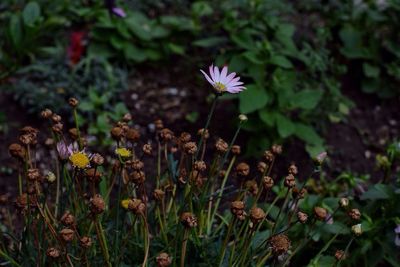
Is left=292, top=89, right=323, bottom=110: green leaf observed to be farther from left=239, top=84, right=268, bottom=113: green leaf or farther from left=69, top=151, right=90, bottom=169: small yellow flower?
left=69, top=151, right=90, bottom=169: small yellow flower

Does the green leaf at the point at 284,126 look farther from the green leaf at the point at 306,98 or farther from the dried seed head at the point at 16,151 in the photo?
the dried seed head at the point at 16,151

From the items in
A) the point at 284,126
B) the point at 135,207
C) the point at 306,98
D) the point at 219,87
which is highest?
the point at 219,87

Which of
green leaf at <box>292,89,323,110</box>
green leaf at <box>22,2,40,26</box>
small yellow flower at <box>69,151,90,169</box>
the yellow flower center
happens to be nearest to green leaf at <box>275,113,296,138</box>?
green leaf at <box>292,89,323,110</box>

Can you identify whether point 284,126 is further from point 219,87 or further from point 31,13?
point 31,13

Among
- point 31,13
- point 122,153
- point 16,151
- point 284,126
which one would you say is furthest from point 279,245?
point 31,13

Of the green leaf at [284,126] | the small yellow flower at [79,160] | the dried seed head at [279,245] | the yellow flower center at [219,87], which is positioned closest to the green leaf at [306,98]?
the green leaf at [284,126]
